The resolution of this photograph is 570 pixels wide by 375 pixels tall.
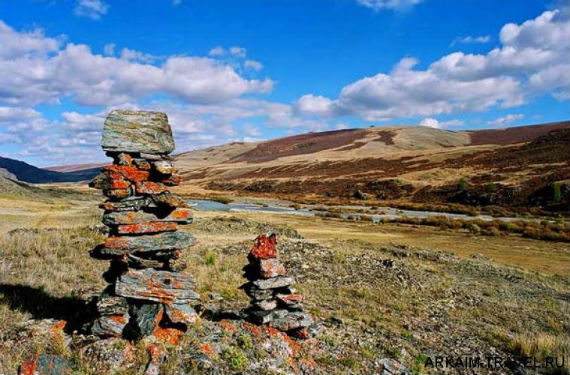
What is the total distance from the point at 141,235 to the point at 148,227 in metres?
0.32

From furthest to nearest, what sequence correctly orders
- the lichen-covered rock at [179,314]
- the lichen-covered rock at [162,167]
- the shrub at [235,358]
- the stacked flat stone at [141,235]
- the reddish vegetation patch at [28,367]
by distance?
the lichen-covered rock at [162,167] < the lichen-covered rock at [179,314] < the stacked flat stone at [141,235] < the shrub at [235,358] < the reddish vegetation patch at [28,367]

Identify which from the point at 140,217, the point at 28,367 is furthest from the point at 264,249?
the point at 28,367

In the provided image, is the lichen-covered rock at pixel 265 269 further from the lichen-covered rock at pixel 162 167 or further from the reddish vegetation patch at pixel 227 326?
the lichen-covered rock at pixel 162 167

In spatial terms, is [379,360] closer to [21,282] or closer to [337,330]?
[337,330]

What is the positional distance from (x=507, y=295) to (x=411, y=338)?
10.9 metres

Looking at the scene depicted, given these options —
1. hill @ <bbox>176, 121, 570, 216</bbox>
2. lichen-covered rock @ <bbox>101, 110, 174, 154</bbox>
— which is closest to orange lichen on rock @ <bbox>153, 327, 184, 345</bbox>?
lichen-covered rock @ <bbox>101, 110, 174, 154</bbox>

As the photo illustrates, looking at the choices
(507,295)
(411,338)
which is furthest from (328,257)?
(411,338)

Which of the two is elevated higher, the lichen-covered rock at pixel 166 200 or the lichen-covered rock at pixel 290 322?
the lichen-covered rock at pixel 166 200

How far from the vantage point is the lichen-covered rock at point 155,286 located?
31.0ft

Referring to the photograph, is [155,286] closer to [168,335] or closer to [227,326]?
[168,335]

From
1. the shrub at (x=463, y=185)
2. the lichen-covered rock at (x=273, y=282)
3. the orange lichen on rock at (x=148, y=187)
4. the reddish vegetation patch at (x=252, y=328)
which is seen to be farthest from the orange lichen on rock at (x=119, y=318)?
the shrub at (x=463, y=185)

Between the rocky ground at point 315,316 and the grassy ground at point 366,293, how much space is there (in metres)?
0.06

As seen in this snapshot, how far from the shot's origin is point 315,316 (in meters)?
14.2

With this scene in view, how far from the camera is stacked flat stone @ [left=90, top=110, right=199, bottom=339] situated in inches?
372
